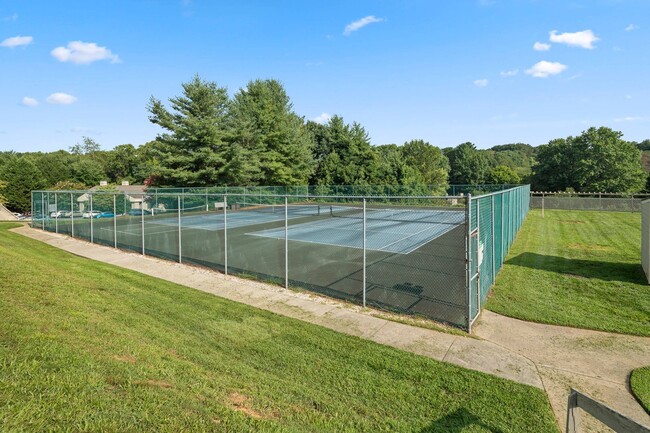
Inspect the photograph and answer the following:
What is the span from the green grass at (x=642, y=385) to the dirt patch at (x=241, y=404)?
4389 mm

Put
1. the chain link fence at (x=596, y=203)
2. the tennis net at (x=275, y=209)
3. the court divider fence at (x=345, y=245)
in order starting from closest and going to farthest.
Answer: the court divider fence at (x=345, y=245), the tennis net at (x=275, y=209), the chain link fence at (x=596, y=203)

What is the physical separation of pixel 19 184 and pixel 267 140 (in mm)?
31952

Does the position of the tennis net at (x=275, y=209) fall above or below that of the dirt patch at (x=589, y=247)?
above

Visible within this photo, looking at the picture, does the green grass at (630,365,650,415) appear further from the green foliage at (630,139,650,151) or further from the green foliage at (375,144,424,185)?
the green foliage at (630,139,650,151)

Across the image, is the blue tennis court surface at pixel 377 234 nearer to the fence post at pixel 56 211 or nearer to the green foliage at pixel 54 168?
the fence post at pixel 56 211

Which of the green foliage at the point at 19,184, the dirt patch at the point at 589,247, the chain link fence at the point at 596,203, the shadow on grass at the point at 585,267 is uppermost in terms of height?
the green foliage at the point at 19,184

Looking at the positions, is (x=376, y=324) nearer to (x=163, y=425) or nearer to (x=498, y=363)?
(x=498, y=363)

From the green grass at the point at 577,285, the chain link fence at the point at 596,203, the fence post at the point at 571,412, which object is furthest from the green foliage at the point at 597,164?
the fence post at the point at 571,412

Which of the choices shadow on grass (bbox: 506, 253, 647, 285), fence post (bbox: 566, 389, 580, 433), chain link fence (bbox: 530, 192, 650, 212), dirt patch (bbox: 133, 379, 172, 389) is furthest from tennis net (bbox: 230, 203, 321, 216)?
chain link fence (bbox: 530, 192, 650, 212)

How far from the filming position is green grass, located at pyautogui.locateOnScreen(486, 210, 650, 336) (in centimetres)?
685

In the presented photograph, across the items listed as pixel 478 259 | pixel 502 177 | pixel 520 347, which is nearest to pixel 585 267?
pixel 478 259

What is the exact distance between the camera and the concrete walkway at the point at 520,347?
4613mm

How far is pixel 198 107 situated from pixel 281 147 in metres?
11.1

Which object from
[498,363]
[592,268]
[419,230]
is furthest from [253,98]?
[498,363]
